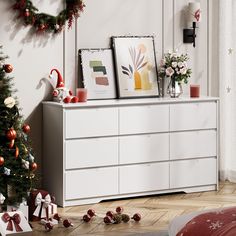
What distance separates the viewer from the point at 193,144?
656cm

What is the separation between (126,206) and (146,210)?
221 mm

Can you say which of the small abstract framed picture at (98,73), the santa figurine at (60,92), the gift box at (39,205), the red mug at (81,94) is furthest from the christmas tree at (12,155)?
the small abstract framed picture at (98,73)

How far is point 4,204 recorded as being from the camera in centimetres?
539

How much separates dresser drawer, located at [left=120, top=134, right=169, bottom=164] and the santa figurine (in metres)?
0.57

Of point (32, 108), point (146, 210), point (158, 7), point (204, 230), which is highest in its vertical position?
point (158, 7)

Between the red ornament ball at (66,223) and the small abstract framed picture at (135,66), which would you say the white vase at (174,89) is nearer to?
the small abstract framed picture at (135,66)

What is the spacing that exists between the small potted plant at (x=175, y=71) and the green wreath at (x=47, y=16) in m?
0.97

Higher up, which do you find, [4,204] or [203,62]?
[203,62]

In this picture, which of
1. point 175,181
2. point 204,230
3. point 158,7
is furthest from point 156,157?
point 204,230

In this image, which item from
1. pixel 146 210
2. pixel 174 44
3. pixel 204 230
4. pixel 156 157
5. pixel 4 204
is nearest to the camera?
pixel 204 230

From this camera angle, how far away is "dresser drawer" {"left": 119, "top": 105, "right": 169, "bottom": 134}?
6.19 metres

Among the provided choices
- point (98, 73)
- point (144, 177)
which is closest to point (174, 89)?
point (98, 73)

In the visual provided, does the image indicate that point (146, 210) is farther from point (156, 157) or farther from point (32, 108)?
point (32, 108)

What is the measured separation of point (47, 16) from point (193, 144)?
1705mm
